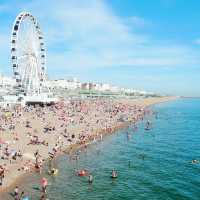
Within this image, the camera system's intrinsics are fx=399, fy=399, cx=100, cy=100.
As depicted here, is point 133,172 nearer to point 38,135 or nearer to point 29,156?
point 29,156

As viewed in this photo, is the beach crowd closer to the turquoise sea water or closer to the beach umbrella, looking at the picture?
the beach umbrella

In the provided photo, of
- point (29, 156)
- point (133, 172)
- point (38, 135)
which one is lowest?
point (133, 172)

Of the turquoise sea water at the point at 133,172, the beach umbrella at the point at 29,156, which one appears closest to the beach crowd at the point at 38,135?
the beach umbrella at the point at 29,156

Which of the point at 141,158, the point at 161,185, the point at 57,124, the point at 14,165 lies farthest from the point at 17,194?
the point at 57,124

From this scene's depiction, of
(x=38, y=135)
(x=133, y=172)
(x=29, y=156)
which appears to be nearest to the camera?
(x=133, y=172)

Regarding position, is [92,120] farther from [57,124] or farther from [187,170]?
[187,170]

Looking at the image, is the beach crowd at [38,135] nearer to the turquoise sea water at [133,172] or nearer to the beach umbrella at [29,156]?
the beach umbrella at [29,156]

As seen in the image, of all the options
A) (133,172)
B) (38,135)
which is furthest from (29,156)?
(38,135)

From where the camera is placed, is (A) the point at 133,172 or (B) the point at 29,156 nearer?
(A) the point at 133,172

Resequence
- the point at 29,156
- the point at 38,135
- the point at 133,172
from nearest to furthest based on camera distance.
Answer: the point at 133,172
the point at 29,156
the point at 38,135
